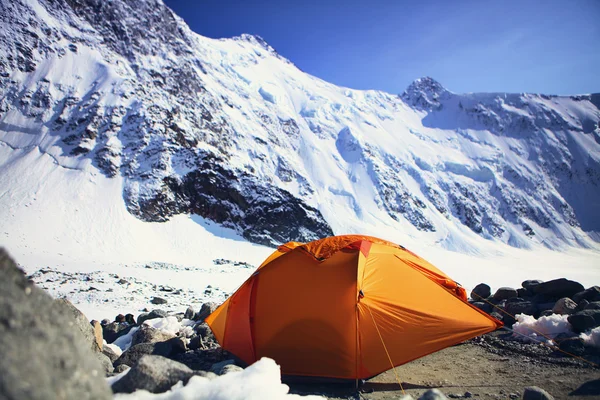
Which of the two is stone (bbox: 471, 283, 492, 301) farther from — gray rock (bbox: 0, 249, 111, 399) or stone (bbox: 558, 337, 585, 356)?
gray rock (bbox: 0, 249, 111, 399)

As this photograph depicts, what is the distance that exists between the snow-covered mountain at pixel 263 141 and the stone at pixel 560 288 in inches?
1614

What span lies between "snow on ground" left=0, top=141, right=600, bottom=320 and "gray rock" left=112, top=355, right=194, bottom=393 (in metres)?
10.5

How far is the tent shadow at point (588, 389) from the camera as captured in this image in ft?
13.2

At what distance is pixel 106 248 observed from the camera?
31734 millimetres

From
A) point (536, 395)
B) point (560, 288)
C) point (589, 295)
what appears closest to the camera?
point (536, 395)

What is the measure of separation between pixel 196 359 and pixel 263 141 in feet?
188

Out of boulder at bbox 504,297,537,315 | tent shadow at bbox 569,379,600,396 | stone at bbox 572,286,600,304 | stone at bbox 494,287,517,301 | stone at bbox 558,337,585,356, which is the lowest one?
tent shadow at bbox 569,379,600,396

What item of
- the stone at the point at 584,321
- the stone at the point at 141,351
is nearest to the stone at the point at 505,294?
the stone at the point at 584,321

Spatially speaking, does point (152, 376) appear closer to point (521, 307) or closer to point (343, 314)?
point (343, 314)

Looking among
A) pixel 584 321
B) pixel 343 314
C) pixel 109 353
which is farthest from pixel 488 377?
pixel 109 353

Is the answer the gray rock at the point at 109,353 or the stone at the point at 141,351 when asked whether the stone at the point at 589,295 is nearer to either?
the stone at the point at 141,351

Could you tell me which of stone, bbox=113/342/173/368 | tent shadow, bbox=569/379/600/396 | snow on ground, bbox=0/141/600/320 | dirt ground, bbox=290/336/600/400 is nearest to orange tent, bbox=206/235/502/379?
dirt ground, bbox=290/336/600/400

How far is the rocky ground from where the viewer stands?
140 centimetres

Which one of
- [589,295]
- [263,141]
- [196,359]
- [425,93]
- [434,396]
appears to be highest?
[425,93]
